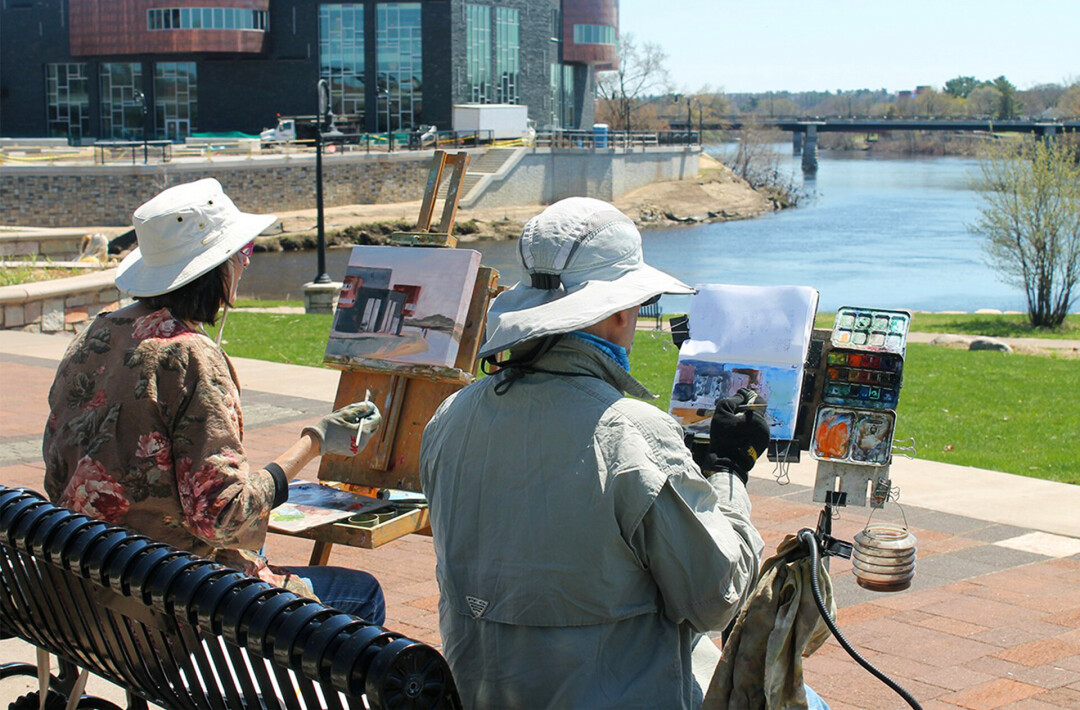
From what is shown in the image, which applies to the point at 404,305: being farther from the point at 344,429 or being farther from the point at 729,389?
the point at 729,389

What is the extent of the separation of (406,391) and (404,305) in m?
0.35

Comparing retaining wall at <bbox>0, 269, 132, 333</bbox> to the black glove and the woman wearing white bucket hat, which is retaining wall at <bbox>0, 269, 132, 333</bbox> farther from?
the black glove

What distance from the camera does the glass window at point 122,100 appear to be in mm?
61906

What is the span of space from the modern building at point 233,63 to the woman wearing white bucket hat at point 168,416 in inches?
2260

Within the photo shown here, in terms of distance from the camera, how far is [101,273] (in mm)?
14078

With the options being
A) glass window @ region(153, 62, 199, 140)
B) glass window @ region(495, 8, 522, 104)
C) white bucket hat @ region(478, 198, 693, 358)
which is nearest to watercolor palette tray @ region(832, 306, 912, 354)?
white bucket hat @ region(478, 198, 693, 358)

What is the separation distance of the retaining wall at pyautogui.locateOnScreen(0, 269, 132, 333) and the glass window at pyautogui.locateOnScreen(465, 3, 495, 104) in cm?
4990

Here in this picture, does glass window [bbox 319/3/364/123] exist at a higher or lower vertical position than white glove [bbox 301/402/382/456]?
higher

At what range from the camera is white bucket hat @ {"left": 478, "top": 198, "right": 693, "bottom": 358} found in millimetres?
2426

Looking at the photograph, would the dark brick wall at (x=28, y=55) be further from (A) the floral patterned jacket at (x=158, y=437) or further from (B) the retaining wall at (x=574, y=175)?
(A) the floral patterned jacket at (x=158, y=437)

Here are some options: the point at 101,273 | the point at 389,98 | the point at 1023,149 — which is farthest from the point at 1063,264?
the point at 389,98

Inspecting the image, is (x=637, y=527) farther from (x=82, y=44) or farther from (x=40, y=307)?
(x=82, y=44)

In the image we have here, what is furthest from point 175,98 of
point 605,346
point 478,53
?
point 605,346

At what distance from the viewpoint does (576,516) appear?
2303 mm
